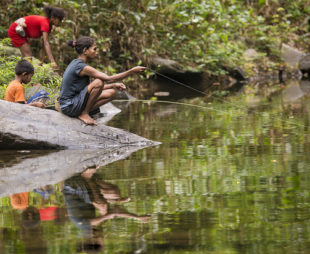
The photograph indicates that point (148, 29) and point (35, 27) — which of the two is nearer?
point (35, 27)

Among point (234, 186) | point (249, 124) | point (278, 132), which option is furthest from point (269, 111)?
point (234, 186)

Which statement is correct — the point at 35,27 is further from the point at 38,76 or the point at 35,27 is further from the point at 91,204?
Result: the point at 91,204

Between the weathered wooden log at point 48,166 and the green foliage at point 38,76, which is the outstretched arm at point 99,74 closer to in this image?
the weathered wooden log at point 48,166

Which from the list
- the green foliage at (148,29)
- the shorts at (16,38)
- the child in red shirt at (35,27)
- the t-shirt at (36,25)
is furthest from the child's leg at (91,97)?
the green foliage at (148,29)

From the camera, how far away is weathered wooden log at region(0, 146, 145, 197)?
4.71 metres

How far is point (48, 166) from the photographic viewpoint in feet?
17.9

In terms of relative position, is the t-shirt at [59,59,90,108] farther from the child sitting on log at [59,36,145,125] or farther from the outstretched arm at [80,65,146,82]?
the outstretched arm at [80,65,146,82]

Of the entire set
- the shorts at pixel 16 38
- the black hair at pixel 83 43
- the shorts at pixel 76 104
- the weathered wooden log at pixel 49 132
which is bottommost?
the weathered wooden log at pixel 49 132

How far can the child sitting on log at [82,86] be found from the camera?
6.58 metres

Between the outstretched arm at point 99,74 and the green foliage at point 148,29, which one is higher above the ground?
the green foliage at point 148,29

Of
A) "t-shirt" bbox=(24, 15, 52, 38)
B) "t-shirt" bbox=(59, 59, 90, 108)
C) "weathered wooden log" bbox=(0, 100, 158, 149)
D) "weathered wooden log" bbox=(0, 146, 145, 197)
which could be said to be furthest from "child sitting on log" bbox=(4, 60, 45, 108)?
"t-shirt" bbox=(24, 15, 52, 38)

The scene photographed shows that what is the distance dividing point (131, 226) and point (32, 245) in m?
0.59

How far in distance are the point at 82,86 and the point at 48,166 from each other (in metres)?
1.58

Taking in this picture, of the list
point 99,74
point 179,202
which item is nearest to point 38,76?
point 99,74
